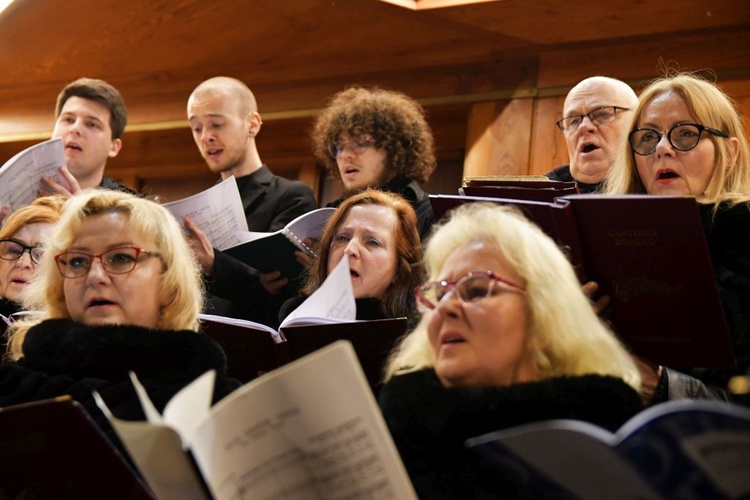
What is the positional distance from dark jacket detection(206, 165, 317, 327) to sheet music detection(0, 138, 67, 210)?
55 cm

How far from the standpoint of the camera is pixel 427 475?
5.06 ft

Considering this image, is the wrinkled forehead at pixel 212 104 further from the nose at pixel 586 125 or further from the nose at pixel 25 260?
the nose at pixel 586 125

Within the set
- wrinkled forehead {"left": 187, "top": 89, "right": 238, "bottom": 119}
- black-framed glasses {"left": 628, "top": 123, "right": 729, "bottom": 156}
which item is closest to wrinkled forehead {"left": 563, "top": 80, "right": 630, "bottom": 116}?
black-framed glasses {"left": 628, "top": 123, "right": 729, "bottom": 156}

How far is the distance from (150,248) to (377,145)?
4.23ft

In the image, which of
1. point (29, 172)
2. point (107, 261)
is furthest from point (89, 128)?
point (107, 261)

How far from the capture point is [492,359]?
165cm

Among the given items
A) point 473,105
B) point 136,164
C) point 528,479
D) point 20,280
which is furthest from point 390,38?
point 528,479

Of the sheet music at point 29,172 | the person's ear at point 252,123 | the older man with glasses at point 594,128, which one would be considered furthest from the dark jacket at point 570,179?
the sheet music at point 29,172

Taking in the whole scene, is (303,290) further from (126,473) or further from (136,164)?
(136,164)

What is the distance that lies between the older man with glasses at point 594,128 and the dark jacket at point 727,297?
75 centimetres

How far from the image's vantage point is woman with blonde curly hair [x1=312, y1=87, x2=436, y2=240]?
327cm

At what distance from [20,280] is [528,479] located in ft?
6.55

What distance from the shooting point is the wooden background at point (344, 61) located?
13.0 ft

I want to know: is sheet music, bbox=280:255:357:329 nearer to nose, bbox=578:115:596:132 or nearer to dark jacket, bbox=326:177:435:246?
dark jacket, bbox=326:177:435:246
